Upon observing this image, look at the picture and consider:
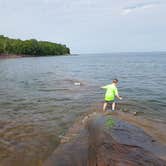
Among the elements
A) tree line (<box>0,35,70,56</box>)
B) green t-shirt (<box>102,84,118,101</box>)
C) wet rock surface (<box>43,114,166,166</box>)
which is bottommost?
wet rock surface (<box>43,114,166,166</box>)

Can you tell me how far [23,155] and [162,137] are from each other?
5879 mm

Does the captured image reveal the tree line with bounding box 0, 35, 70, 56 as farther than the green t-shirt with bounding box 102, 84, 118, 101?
Yes

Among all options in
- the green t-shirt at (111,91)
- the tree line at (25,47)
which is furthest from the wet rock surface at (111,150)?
the tree line at (25,47)

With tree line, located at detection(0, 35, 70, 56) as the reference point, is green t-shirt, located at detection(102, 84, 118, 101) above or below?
below

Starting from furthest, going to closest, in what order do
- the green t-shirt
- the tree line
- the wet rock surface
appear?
the tree line
the green t-shirt
the wet rock surface

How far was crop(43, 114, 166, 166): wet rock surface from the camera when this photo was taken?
238 inches

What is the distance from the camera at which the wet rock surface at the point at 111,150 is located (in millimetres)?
6052

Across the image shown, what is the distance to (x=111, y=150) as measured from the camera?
21.5 ft

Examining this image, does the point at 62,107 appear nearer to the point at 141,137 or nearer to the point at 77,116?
the point at 77,116

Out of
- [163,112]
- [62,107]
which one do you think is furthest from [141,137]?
[62,107]

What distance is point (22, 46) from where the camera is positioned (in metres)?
124

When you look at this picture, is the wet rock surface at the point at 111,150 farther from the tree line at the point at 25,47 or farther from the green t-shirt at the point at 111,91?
the tree line at the point at 25,47

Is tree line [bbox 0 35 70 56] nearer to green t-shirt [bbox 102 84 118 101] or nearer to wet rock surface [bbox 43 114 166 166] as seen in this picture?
green t-shirt [bbox 102 84 118 101]

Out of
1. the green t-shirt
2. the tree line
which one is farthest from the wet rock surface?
the tree line
